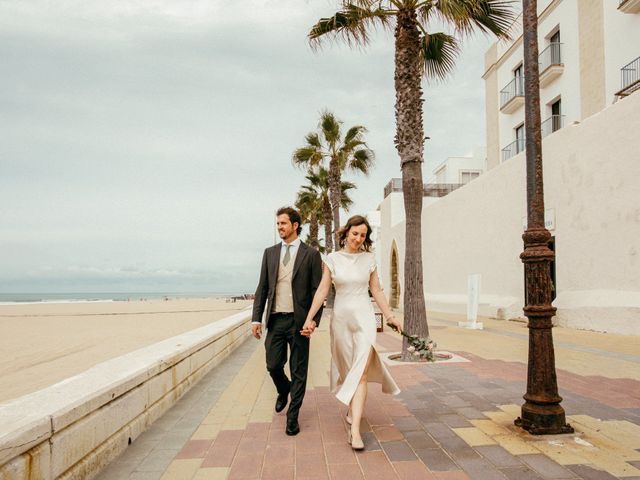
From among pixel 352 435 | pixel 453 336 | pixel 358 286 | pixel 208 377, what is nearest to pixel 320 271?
pixel 358 286

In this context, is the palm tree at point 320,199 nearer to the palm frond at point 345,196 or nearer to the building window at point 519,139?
the palm frond at point 345,196

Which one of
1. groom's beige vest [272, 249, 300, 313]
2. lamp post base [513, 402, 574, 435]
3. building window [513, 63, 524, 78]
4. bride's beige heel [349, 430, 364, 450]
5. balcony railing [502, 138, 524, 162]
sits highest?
building window [513, 63, 524, 78]

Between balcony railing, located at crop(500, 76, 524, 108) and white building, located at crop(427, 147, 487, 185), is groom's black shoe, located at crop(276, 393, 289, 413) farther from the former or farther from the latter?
white building, located at crop(427, 147, 487, 185)

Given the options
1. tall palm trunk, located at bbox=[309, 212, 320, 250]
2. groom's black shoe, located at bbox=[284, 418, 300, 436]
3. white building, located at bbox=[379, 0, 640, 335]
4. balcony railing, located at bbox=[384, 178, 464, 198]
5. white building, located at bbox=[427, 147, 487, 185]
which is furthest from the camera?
white building, located at bbox=[427, 147, 487, 185]

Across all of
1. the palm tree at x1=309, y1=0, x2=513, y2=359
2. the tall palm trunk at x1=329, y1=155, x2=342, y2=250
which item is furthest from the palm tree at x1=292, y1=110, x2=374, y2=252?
the palm tree at x1=309, y1=0, x2=513, y2=359

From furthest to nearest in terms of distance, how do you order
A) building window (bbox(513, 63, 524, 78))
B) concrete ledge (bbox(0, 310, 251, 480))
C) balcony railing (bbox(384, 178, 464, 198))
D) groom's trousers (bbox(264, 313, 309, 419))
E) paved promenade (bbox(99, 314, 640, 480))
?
balcony railing (bbox(384, 178, 464, 198)) → building window (bbox(513, 63, 524, 78)) → groom's trousers (bbox(264, 313, 309, 419)) → paved promenade (bbox(99, 314, 640, 480)) → concrete ledge (bbox(0, 310, 251, 480))

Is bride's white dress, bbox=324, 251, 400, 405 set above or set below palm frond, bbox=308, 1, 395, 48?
below

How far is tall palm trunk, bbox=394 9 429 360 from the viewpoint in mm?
8648

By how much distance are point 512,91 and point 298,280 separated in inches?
891

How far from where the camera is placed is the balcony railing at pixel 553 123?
2000cm

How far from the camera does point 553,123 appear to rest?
66.9ft

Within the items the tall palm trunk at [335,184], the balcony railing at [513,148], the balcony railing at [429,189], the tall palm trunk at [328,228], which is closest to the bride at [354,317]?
the tall palm trunk at [335,184]

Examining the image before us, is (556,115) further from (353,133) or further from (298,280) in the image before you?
(298,280)

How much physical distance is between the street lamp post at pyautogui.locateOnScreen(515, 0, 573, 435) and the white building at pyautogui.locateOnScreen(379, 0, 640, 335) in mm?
8460
